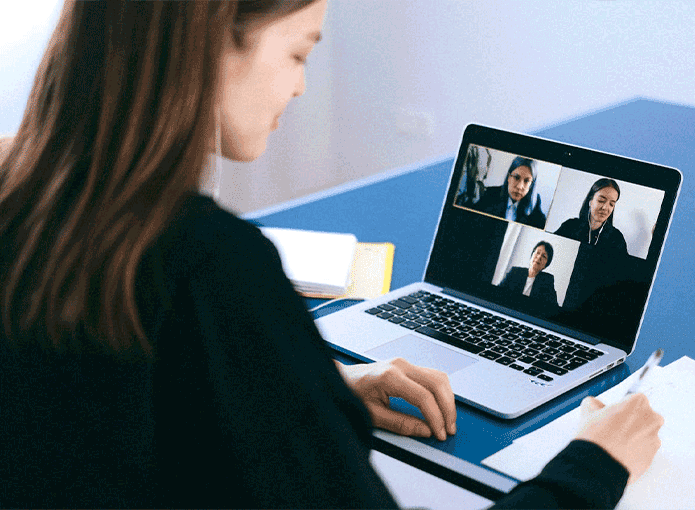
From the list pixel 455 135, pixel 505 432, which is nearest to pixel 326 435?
pixel 505 432

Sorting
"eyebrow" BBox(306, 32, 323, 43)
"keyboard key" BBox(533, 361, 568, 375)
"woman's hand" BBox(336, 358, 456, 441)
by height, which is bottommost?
"woman's hand" BBox(336, 358, 456, 441)

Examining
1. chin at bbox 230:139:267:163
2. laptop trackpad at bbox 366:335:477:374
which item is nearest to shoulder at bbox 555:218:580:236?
laptop trackpad at bbox 366:335:477:374

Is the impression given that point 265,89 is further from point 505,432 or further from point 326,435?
point 505,432

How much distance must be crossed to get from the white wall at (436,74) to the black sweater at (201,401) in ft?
7.20

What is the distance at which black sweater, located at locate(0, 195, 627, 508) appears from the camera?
589mm

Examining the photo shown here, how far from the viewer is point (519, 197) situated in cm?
116

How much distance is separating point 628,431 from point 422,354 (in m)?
0.29

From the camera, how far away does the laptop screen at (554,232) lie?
1054 mm

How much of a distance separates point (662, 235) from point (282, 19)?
23.5 inches

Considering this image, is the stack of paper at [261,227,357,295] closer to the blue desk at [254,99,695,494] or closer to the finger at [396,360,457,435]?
the blue desk at [254,99,695,494]

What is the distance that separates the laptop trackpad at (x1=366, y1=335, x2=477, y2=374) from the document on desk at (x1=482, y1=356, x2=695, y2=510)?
0.15 m

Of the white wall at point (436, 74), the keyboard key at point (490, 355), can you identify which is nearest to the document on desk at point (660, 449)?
the keyboard key at point (490, 355)

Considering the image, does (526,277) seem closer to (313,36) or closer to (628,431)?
(628,431)

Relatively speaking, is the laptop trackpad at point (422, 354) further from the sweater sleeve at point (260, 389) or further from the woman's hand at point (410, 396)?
the sweater sleeve at point (260, 389)
